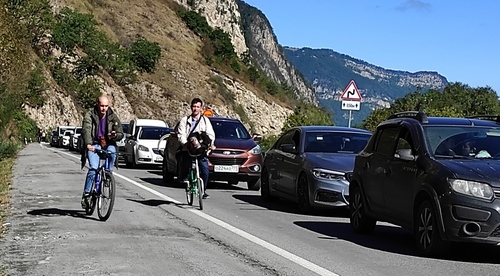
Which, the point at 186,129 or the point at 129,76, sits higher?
the point at 129,76

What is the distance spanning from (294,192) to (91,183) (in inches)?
153

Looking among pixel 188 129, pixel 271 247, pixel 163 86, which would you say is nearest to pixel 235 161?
pixel 188 129

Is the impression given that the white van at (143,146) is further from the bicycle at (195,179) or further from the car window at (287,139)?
the bicycle at (195,179)

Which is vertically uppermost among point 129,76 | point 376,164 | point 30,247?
point 129,76

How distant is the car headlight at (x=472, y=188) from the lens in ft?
29.4

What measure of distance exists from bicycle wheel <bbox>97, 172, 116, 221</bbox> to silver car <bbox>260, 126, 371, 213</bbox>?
Answer: 3.50 m

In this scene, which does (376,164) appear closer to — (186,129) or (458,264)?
(458,264)

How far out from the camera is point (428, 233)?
9.66 meters

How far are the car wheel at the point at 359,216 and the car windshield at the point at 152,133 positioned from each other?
17.7 m

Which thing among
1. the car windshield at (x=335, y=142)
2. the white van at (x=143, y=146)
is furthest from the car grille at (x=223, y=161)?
the white van at (x=143, y=146)

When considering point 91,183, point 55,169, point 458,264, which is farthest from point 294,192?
Answer: point 55,169

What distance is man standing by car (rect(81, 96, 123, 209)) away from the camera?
12.5 meters

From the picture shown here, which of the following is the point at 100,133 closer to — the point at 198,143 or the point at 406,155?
the point at 198,143

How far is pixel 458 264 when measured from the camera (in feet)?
30.7
